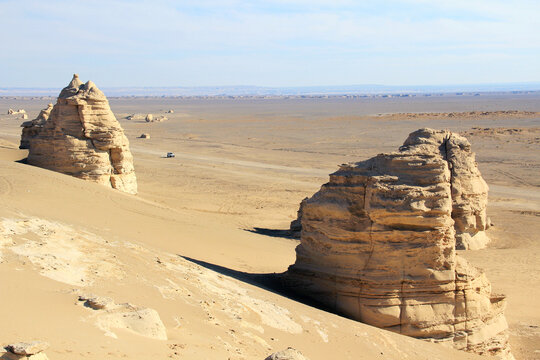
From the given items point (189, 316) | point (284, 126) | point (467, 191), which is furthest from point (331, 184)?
point (284, 126)

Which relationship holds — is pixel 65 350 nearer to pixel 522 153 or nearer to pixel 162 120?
pixel 522 153

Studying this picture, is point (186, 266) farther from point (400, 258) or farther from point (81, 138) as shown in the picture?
point (81, 138)

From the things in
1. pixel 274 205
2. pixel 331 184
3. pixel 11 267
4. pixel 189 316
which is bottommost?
pixel 274 205

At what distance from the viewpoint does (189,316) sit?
8.52 metres

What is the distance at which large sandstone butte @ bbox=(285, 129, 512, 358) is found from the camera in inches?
421

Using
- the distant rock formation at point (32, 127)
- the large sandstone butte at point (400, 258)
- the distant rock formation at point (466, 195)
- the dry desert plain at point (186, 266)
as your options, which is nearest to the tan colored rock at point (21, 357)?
the dry desert plain at point (186, 266)

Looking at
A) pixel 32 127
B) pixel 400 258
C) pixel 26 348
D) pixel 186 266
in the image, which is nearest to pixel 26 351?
pixel 26 348

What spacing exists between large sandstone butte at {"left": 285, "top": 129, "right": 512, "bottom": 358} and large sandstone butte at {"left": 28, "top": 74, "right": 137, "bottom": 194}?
13096mm

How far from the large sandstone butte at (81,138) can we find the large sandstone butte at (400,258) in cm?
1310

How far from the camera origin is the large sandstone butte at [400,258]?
10.7 meters

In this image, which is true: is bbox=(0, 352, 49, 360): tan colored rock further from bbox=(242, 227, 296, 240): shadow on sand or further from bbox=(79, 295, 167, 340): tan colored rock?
bbox=(242, 227, 296, 240): shadow on sand

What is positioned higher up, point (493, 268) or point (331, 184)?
point (331, 184)

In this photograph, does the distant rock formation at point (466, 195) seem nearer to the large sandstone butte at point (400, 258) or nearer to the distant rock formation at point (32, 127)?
the large sandstone butte at point (400, 258)

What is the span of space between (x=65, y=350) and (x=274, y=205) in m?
22.8
